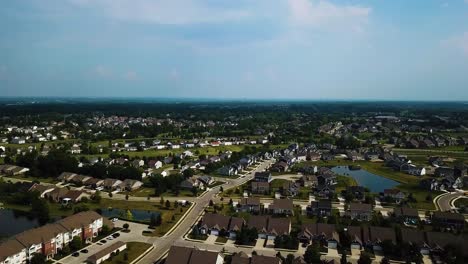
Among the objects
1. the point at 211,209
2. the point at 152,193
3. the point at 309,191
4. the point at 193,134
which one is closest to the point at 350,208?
the point at 309,191

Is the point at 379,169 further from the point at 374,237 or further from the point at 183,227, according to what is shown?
the point at 183,227

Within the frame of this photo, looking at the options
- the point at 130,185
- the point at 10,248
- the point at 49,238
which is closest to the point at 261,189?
the point at 130,185

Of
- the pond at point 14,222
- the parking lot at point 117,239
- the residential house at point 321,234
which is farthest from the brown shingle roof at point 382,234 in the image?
the pond at point 14,222

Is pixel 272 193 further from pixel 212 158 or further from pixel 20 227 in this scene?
pixel 20 227

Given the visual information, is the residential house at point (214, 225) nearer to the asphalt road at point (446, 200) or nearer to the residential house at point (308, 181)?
the residential house at point (308, 181)

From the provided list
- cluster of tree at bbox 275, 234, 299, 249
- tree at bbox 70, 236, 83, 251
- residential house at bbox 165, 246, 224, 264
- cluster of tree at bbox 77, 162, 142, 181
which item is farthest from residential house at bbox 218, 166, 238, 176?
residential house at bbox 165, 246, 224, 264

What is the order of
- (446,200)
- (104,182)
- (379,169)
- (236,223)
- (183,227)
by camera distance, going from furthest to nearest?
1. (379,169)
2. (104,182)
3. (446,200)
4. (183,227)
5. (236,223)

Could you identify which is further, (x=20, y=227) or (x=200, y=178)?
(x=200, y=178)
